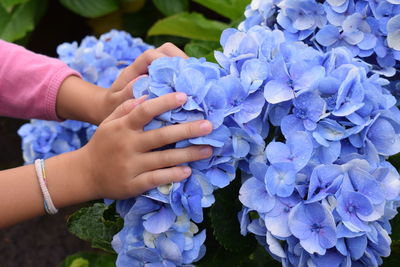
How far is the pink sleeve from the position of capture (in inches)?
41.3

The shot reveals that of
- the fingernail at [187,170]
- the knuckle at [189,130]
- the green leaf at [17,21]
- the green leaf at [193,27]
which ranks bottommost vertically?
the green leaf at [17,21]

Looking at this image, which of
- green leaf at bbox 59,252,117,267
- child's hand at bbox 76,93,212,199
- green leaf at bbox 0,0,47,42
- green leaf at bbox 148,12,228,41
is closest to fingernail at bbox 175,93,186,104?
Answer: child's hand at bbox 76,93,212,199

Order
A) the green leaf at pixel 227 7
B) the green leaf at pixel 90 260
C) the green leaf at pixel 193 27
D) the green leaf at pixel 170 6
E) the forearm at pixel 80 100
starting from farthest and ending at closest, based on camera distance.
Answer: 1. the green leaf at pixel 170 6
2. the green leaf at pixel 193 27
3. the green leaf at pixel 227 7
4. the green leaf at pixel 90 260
5. the forearm at pixel 80 100

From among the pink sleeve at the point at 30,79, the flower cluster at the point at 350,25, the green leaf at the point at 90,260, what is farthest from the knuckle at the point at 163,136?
the green leaf at the point at 90,260

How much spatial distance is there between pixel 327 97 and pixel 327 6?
0.62 feet

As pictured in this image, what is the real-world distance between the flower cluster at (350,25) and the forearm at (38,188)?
0.34m

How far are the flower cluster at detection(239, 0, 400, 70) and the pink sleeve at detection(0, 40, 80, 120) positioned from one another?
46 centimetres

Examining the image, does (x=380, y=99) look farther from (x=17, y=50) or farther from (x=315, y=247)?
(x=17, y=50)

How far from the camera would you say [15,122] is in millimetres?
2467

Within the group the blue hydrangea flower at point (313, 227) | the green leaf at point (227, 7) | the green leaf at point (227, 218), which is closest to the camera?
the blue hydrangea flower at point (313, 227)

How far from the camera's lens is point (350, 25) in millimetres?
761

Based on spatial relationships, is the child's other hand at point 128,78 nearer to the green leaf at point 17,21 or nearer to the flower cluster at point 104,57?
the flower cluster at point 104,57

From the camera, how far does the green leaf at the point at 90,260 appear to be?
1.18 m

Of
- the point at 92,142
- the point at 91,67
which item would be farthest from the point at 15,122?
the point at 92,142
